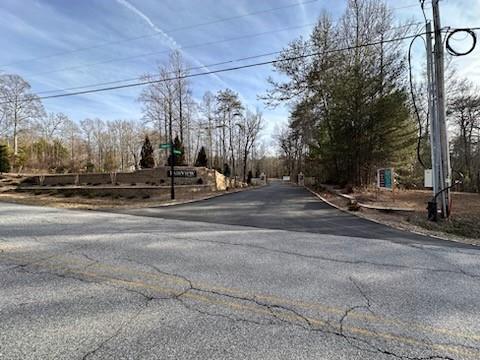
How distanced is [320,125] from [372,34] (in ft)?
23.2

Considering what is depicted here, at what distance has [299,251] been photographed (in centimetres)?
523

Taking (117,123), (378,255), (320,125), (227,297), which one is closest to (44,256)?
(227,297)

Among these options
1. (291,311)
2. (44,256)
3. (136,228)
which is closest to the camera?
(291,311)

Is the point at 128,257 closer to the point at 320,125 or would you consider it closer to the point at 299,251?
the point at 299,251

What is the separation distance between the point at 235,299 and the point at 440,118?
359 inches

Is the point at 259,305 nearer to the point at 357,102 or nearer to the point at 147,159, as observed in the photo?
the point at 357,102

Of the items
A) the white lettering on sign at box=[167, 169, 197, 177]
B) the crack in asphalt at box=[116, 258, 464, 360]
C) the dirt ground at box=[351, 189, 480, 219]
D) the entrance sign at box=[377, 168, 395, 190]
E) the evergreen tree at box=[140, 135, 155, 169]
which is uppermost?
the evergreen tree at box=[140, 135, 155, 169]

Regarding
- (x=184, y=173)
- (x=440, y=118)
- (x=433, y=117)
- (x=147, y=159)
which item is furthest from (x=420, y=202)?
(x=147, y=159)

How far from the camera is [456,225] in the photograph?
7875mm

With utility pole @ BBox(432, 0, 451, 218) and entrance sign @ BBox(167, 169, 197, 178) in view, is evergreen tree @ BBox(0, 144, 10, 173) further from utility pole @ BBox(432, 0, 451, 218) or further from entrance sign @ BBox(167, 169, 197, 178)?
utility pole @ BBox(432, 0, 451, 218)

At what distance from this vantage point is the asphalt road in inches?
87.6

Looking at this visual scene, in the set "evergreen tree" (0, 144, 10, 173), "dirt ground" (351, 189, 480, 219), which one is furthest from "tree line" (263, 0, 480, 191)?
"evergreen tree" (0, 144, 10, 173)

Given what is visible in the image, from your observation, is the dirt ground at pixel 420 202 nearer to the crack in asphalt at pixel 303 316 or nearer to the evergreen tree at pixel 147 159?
the crack in asphalt at pixel 303 316

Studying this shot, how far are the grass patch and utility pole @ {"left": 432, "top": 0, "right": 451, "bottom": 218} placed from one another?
0.51 meters
